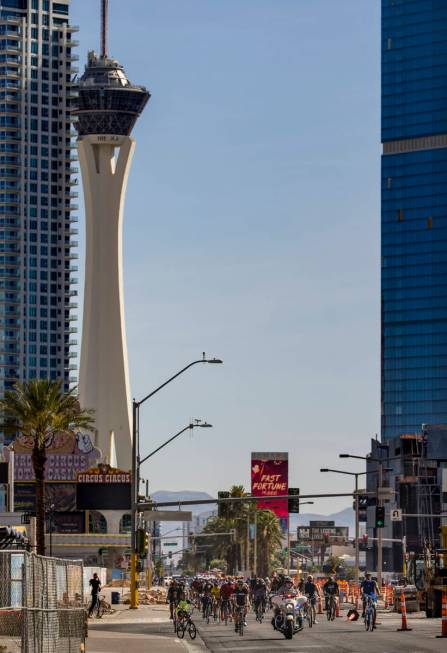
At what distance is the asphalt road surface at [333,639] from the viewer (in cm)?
4056

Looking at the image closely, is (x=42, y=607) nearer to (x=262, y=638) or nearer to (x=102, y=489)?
(x=262, y=638)

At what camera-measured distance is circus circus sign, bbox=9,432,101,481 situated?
14425 centimetres

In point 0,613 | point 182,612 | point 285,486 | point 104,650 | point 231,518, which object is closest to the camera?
point 0,613

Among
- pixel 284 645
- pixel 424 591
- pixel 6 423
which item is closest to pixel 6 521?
pixel 6 423

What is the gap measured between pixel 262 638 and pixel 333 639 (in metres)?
2.67

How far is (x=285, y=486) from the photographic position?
6545 inches

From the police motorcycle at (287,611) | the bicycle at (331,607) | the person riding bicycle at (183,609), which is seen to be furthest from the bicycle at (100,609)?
the police motorcycle at (287,611)

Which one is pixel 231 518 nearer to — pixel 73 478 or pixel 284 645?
pixel 73 478

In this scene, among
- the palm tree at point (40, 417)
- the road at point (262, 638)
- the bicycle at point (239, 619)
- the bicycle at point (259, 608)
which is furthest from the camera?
the palm tree at point (40, 417)

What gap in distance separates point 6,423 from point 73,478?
213 ft

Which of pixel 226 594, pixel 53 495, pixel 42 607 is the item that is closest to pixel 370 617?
pixel 226 594

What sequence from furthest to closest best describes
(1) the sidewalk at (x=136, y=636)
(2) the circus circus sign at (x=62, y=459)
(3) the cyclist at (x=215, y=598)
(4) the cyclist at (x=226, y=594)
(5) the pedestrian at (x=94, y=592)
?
(2) the circus circus sign at (x=62, y=459) → (3) the cyclist at (x=215, y=598) → (5) the pedestrian at (x=94, y=592) → (4) the cyclist at (x=226, y=594) → (1) the sidewalk at (x=136, y=636)

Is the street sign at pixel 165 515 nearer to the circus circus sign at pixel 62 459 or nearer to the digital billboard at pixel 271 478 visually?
the circus circus sign at pixel 62 459

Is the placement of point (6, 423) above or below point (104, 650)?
above
